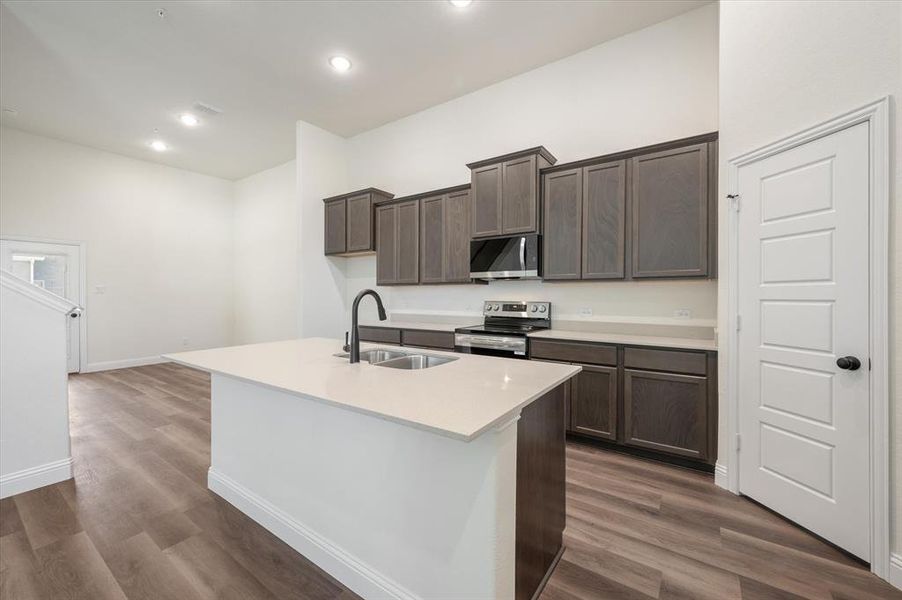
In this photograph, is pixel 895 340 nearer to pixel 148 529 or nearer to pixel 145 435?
pixel 148 529

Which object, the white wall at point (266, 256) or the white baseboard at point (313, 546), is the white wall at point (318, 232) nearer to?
the white wall at point (266, 256)

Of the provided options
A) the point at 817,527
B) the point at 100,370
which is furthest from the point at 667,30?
the point at 100,370

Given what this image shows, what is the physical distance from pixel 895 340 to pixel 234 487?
3393 millimetres

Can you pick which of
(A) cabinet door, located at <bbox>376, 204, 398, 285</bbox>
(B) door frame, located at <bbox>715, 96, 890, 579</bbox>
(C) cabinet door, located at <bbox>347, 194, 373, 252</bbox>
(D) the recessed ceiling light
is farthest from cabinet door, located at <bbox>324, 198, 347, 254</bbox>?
(B) door frame, located at <bbox>715, 96, 890, 579</bbox>

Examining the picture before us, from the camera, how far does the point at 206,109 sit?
185 inches

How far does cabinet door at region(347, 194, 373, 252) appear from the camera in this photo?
4.84m

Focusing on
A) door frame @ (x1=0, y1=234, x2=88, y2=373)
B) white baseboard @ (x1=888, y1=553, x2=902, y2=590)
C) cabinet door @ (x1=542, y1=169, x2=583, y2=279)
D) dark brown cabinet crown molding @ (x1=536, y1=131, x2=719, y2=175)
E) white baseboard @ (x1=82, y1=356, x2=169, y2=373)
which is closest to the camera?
white baseboard @ (x1=888, y1=553, x2=902, y2=590)

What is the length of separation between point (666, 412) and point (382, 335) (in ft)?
9.76

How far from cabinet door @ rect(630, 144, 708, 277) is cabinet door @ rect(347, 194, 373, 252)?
3.09m

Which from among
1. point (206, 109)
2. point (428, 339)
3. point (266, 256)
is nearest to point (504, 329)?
point (428, 339)

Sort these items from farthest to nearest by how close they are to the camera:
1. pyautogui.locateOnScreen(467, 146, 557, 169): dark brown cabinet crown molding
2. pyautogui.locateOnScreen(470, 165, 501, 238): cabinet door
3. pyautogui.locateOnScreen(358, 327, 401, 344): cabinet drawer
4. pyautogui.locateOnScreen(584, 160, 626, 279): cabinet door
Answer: pyautogui.locateOnScreen(358, 327, 401, 344): cabinet drawer
pyautogui.locateOnScreen(470, 165, 501, 238): cabinet door
pyautogui.locateOnScreen(467, 146, 557, 169): dark brown cabinet crown molding
pyautogui.locateOnScreen(584, 160, 626, 279): cabinet door

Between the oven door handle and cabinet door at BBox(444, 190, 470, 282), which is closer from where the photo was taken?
the oven door handle

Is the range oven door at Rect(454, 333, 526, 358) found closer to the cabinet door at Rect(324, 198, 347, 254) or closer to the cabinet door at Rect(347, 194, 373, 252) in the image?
the cabinet door at Rect(347, 194, 373, 252)

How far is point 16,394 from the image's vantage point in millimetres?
2348
